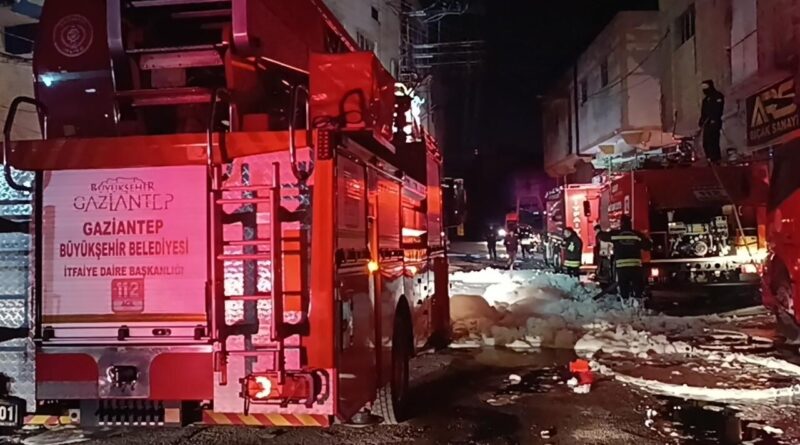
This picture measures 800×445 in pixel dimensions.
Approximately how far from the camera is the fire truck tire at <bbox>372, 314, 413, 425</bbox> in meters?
7.31

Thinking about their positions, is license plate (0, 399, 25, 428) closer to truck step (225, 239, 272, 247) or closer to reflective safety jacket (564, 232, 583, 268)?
truck step (225, 239, 272, 247)

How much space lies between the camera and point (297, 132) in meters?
5.11

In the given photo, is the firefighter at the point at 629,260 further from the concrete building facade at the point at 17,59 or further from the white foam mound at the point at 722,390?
the concrete building facade at the point at 17,59

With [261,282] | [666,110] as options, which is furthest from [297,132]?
[666,110]

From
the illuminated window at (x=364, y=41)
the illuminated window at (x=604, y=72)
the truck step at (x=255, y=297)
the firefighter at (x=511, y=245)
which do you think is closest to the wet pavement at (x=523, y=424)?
the truck step at (x=255, y=297)

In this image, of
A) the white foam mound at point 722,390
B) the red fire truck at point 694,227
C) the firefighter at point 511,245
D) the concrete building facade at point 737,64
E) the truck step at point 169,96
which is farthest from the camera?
the firefighter at point 511,245

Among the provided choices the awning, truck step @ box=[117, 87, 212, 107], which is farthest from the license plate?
the awning

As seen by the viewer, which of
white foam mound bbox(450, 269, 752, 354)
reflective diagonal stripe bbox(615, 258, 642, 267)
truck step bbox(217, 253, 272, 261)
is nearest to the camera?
truck step bbox(217, 253, 272, 261)

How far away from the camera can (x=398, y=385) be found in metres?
7.59

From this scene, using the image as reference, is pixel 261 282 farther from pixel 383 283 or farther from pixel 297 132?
pixel 383 283

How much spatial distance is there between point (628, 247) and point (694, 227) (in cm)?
271

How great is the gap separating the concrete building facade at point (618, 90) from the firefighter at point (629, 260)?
45.2 ft

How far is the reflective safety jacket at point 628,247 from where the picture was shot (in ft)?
53.4

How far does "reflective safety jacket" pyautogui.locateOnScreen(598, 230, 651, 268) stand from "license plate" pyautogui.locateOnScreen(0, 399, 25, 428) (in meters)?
12.7
